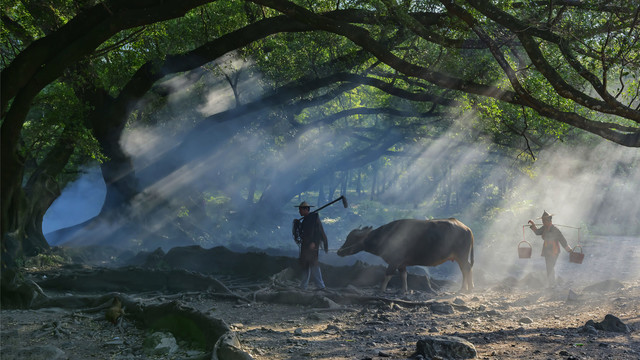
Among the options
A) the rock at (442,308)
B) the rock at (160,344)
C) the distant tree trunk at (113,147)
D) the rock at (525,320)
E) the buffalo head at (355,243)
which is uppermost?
the distant tree trunk at (113,147)

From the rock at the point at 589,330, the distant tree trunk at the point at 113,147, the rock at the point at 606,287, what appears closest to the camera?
the rock at the point at 589,330

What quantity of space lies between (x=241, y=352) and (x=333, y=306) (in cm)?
474

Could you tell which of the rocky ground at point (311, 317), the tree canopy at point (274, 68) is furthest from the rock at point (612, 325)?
the tree canopy at point (274, 68)

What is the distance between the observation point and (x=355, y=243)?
15.9m

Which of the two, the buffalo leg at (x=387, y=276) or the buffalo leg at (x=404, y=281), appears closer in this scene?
the buffalo leg at (x=404, y=281)

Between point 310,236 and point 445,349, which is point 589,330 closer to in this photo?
point 445,349

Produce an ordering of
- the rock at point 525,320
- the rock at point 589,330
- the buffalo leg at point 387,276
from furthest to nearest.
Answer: the buffalo leg at point 387,276
the rock at point 525,320
the rock at point 589,330

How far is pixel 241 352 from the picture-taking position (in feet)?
19.7

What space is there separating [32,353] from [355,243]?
10.7 meters

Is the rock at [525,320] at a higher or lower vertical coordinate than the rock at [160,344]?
lower

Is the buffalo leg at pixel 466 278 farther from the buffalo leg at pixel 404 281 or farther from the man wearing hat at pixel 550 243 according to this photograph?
the man wearing hat at pixel 550 243

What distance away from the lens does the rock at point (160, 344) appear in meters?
7.06

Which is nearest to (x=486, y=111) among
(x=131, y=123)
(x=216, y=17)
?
(x=216, y=17)

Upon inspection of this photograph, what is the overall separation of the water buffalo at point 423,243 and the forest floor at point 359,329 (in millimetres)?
2147
